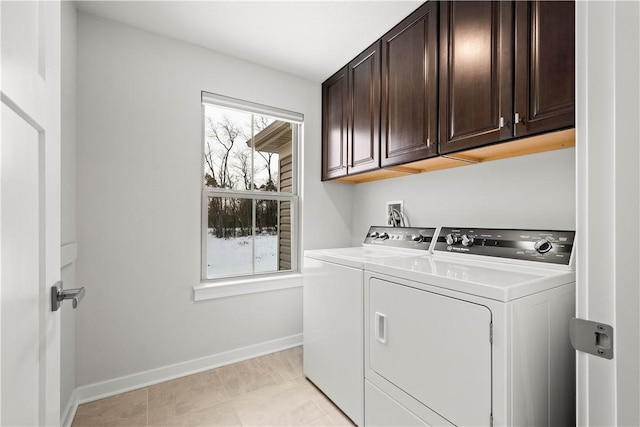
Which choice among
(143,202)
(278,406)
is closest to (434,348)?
(278,406)

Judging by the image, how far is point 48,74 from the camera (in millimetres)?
736

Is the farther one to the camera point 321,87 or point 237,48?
point 321,87

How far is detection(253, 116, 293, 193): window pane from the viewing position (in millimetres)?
2578

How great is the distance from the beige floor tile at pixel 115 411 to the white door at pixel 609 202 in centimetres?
208

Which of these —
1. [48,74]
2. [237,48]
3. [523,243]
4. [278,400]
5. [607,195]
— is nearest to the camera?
[607,195]

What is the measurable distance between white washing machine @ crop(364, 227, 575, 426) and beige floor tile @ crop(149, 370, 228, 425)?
1047 millimetres

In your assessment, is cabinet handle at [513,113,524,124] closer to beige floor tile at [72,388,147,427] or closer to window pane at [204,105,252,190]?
window pane at [204,105,252,190]

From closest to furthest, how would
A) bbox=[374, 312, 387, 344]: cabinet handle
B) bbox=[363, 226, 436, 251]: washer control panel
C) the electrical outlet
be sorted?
bbox=[374, 312, 387, 344]: cabinet handle < bbox=[363, 226, 436, 251]: washer control panel < the electrical outlet

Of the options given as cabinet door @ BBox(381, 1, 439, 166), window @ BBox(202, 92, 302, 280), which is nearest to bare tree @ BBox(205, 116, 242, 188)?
window @ BBox(202, 92, 302, 280)

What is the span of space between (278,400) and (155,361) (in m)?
0.93

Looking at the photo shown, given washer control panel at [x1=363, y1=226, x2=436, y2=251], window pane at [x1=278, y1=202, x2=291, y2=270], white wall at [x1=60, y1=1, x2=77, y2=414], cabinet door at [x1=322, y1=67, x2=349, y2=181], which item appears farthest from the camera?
window pane at [x1=278, y1=202, x2=291, y2=270]

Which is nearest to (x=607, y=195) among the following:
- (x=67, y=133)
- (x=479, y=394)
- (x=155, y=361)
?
(x=479, y=394)

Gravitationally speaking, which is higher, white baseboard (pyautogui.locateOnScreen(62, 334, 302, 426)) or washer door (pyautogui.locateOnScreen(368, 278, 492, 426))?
washer door (pyautogui.locateOnScreen(368, 278, 492, 426))

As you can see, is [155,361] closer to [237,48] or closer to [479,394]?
[479,394]
